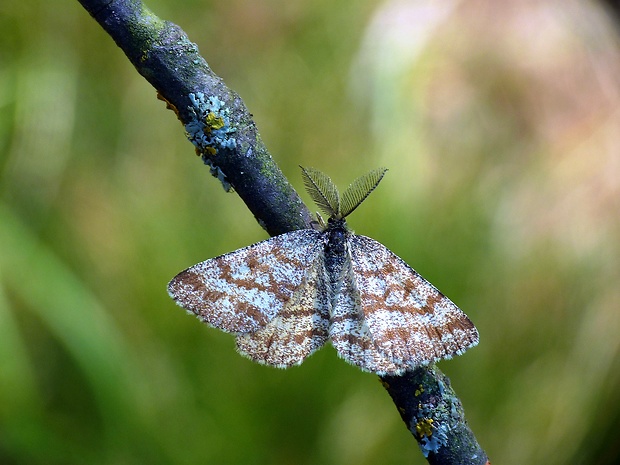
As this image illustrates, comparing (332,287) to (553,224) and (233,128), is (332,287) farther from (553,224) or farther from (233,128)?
(553,224)

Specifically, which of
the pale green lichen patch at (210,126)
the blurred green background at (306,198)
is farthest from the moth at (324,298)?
the blurred green background at (306,198)

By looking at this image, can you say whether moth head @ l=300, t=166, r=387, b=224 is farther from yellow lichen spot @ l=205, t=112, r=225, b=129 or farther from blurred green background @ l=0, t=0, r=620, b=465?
blurred green background @ l=0, t=0, r=620, b=465

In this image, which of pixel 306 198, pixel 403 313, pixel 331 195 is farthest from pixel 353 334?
pixel 306 198

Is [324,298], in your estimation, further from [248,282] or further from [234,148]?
[234,148]

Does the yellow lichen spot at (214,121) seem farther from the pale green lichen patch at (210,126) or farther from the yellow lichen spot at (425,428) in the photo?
the yellow lichen spot at (425,428)

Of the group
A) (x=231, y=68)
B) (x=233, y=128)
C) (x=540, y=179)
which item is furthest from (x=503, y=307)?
(x=233, y=128)


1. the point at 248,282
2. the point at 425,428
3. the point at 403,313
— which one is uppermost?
the point at 248,282

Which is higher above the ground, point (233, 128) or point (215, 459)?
point (233, 128)
